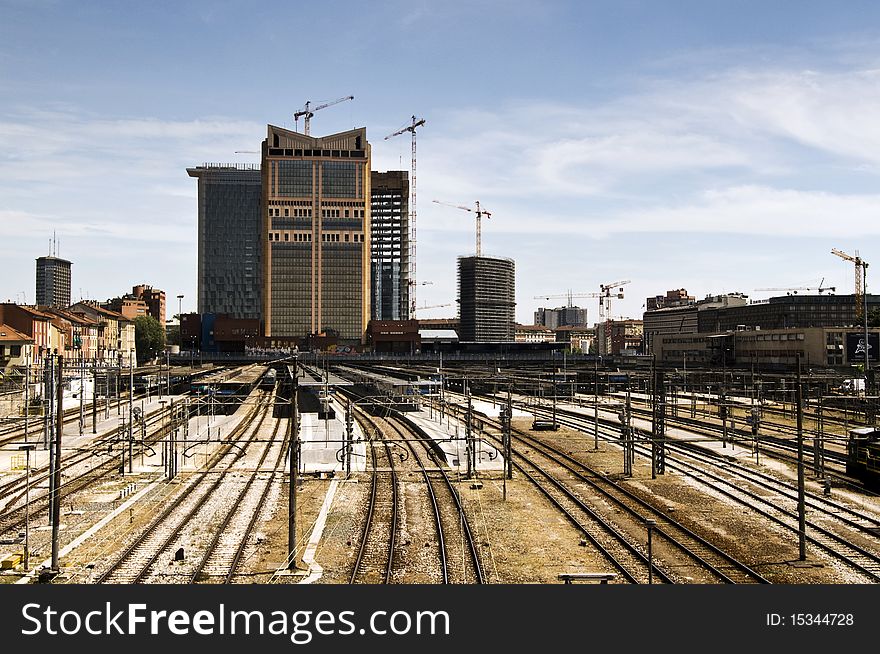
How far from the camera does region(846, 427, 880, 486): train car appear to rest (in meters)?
26.5

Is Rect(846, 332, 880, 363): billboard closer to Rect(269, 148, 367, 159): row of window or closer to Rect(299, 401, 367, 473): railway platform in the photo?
Rect(299, 401, 367, 473): railway platform

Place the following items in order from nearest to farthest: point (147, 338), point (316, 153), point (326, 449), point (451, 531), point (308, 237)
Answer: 1. point (451, 531)
2. point (326, 449)
3. point (147, 338)
4. point (308, 237)
5. point (316, 153)

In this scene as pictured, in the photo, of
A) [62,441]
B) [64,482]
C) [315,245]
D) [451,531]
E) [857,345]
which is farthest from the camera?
[315,245]

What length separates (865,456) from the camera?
27.1 meters

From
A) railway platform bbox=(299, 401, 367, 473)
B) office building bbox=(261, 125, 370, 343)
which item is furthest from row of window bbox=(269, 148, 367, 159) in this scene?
railway platform bbox=(299, 401, 367, 473)

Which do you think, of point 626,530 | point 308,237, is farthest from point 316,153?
point 626,530

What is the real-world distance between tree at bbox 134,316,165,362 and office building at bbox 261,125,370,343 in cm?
2567

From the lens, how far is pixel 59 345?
9069 cm

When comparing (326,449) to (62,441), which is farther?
(62,441)

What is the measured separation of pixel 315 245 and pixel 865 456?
150m

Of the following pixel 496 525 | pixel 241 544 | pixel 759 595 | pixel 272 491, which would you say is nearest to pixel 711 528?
pixel 496 525

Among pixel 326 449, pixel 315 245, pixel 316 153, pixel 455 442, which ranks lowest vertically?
pixel 455 442

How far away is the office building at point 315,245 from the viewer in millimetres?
167625

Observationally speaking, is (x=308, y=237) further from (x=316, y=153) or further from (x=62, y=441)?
(x=62, y=441)
